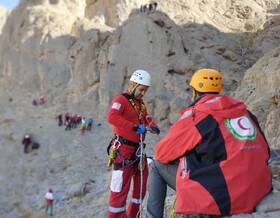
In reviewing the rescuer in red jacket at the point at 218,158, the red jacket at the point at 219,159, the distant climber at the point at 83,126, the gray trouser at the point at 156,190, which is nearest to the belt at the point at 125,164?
the gray trouser at the point at 156,190

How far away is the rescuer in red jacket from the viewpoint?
283 cm

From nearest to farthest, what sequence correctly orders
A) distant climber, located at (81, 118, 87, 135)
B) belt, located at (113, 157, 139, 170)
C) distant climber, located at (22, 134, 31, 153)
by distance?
belt, located at (113, 157, 139, 170)
distant climber, located at (81, 118, 87, 135)
distant climber, located at (22, 134, 31, 153)

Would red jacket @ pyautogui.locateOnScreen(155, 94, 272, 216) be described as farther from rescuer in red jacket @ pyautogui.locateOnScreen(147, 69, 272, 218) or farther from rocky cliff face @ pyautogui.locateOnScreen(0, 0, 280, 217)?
rocky cliff face @ pyautogui.locateOnScreen(0, 0, 280, 217)

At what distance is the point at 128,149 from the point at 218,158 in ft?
7.60

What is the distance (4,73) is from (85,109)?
10233mm

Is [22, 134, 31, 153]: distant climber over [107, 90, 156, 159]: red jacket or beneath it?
beneath

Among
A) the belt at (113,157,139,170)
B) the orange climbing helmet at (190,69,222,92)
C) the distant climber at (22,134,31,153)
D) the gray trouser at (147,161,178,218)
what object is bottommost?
the distant climber at (22,134,31,153)

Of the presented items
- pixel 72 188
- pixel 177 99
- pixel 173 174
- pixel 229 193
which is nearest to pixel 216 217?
pixel 229 193

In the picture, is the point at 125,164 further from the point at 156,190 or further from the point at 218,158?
the point at 218,158

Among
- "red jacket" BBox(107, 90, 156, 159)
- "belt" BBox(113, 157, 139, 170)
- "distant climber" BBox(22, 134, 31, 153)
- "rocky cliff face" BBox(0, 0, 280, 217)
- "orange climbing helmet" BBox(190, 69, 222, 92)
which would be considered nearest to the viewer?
"orange climbing helmet" BBox(190, 69, 222, 92)

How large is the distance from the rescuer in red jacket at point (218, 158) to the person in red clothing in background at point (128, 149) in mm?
1733

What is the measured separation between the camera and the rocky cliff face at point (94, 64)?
17438mm

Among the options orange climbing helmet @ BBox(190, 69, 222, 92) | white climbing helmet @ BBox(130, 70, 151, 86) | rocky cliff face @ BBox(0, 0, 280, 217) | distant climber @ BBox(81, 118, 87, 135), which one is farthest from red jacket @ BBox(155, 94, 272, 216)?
distant climber @ BBox(81, 118, 87, 135)

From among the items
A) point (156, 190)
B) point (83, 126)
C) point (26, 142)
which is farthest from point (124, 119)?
point (26, 142)
